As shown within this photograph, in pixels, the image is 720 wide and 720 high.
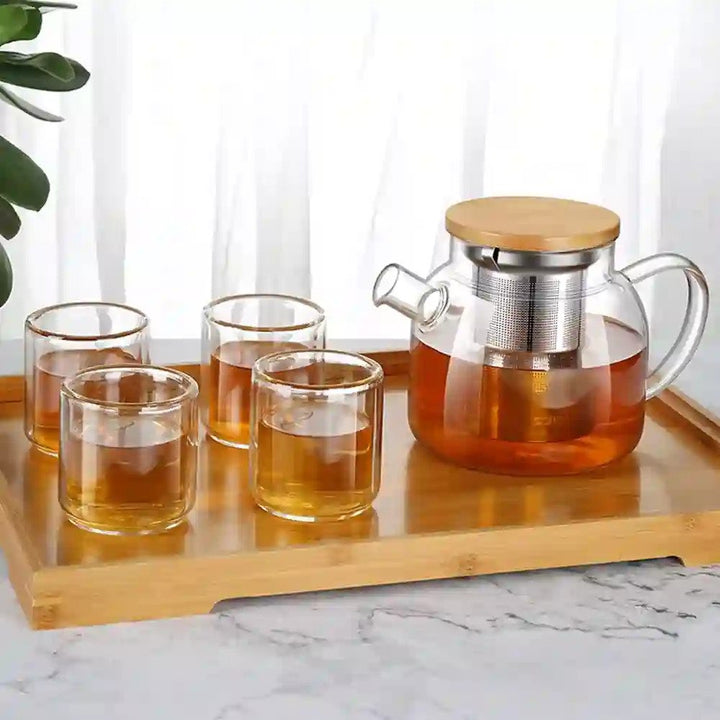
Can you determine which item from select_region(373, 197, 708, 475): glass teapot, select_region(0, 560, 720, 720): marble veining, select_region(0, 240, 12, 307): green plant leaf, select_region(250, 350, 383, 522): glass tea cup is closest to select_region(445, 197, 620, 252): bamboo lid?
select_region(373, 197, 708, 475): glass teapot

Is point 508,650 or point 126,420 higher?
point 126,420

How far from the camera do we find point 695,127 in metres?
2.25

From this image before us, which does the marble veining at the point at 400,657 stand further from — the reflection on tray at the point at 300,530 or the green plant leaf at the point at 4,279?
the green plant leaf at the point at 4,279

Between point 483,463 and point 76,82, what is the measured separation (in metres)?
0.48

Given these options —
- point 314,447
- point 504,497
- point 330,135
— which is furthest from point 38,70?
point 330,135

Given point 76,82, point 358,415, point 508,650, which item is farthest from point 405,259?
point 508,650

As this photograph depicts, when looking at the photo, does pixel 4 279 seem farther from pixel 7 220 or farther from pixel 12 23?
pixel 12 23

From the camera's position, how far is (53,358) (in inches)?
46.8

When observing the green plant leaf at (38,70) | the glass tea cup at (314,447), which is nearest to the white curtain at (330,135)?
the green plant leaf at (38,70)

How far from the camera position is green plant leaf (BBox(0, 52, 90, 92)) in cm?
115

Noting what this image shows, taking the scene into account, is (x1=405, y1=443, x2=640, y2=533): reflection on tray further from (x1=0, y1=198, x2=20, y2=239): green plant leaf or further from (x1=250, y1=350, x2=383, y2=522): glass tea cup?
(x1=0, y1=198, x2=20, y2=239): green plant leaf

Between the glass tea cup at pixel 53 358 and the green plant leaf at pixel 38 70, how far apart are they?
0.61ft

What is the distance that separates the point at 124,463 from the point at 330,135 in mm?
1147

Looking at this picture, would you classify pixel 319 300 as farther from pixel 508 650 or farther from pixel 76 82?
pixel 508 650
